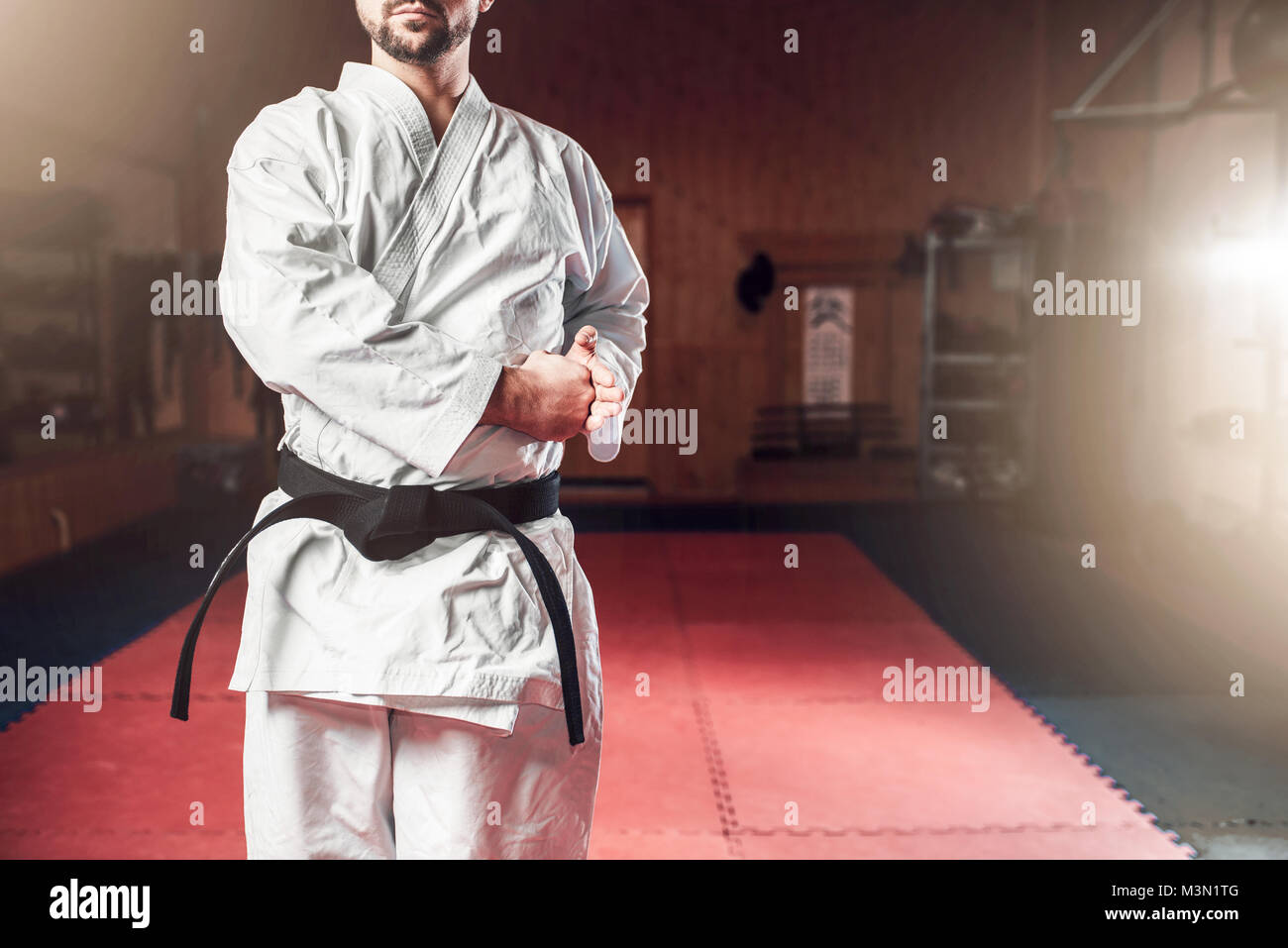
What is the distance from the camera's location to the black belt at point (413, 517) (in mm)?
1265

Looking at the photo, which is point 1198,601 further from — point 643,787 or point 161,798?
point 161,798

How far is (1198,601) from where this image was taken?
14.7 feet

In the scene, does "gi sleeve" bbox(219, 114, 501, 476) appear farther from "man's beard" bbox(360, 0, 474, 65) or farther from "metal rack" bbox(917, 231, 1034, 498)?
"metal rack" bbox(917, 231, 1034, 498)

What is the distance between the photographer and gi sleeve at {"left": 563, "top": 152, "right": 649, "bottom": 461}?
1.46m

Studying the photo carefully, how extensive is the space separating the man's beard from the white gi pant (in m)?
0.79

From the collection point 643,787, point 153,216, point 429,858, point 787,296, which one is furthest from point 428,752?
point 787,296

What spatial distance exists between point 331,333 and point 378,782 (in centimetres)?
54

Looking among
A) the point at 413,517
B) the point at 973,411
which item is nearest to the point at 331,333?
the point at 413,517

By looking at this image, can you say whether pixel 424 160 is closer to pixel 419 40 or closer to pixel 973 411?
pixel 419 40

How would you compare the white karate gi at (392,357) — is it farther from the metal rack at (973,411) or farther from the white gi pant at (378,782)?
the metal rack at (973,411)

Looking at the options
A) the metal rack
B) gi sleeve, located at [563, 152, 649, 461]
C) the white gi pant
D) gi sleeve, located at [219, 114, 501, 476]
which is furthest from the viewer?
the metal rack

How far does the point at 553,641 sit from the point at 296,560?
0.33m

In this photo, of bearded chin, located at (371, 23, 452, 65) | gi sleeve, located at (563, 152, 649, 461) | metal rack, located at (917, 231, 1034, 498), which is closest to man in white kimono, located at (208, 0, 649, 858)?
A: bearded chin, located at (371, 23, 452, 65)

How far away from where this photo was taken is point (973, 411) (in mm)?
7320
